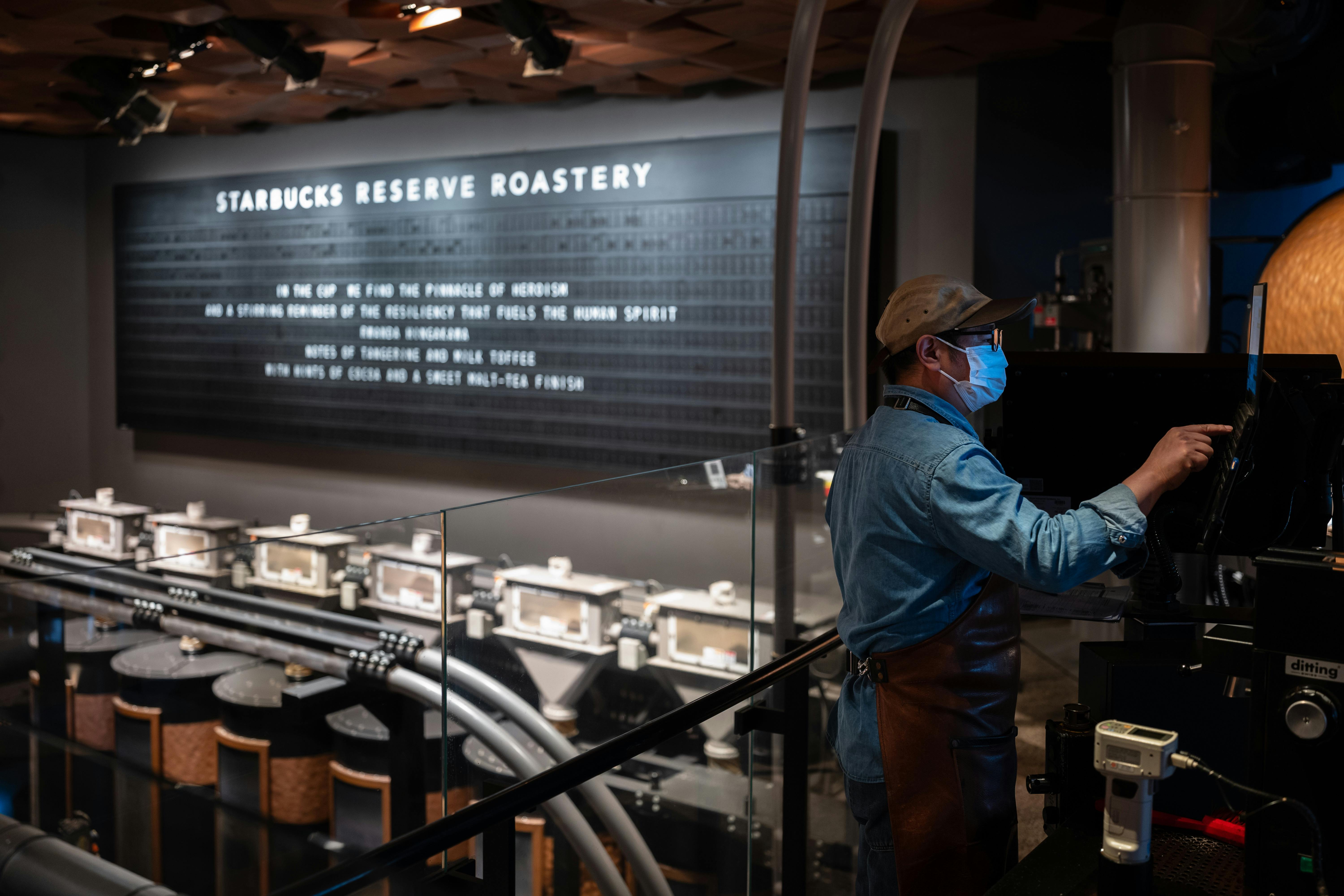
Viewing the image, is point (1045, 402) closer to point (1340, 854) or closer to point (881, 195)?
point (1340, 854)

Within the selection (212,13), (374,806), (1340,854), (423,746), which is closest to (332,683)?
(423,746)

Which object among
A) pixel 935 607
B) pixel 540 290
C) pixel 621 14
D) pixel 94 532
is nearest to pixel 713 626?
pixel 935 607

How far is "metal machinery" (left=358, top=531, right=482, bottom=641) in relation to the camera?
1.64 m

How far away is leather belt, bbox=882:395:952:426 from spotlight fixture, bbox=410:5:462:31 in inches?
108

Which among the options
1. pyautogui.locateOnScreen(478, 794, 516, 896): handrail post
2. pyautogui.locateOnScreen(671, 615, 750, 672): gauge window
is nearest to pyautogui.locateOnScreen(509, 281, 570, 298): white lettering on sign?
pyautogui.locateOnScreen(671, 615, 750, 672): gauge window

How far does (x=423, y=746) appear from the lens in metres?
2.06

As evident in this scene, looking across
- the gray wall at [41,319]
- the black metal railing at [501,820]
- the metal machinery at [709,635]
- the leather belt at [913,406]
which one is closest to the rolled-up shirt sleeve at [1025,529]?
the leather belt at [913,406]

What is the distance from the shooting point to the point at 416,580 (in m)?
1.76

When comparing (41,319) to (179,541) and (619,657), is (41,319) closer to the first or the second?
(179,541)

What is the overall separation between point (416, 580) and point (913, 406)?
0.87 metres

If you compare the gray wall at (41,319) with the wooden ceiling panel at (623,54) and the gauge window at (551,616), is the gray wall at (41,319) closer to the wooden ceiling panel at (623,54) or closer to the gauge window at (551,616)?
the wooden ceiling panel at (623,54)

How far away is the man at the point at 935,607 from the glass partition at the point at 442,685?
1.44 feet

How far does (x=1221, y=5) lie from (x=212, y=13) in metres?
3.38

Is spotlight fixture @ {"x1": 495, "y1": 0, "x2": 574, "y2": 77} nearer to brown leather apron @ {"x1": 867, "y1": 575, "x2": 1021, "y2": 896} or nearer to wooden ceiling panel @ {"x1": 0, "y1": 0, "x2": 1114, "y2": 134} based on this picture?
wooden ceiling panel @ {"x1": 0, "y1": 0, "x2": 1114, "y2": 134}
